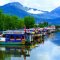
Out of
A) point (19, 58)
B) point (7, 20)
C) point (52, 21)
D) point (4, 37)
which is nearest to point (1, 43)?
point (4, 37)

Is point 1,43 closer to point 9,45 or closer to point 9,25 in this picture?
point 9,45

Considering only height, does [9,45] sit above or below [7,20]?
below

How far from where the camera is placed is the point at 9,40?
27.3m

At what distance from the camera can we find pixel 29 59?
18.6 meters

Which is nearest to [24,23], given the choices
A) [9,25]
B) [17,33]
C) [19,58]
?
[9,25]

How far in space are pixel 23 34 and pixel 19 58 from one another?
8502 mm

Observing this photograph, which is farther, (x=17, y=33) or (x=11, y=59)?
(x=17, y=33)

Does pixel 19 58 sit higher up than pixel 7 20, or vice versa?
pixel 7 20

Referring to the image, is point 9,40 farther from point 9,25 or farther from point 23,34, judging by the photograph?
point 9,25

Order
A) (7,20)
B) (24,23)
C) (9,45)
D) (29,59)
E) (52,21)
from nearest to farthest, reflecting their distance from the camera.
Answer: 1. (29,59)
2. (9,45)
3. (7,20)
4. (24,23)
5. (52,21)

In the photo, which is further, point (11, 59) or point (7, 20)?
point (7, 20)

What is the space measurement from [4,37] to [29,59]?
9616 mm

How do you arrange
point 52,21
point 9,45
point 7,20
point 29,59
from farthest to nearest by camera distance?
point 52,21
point 7,20
point 9,45
point 29,59

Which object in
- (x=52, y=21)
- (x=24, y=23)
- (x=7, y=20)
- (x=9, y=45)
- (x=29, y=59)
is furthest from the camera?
(x=52, y=21)
